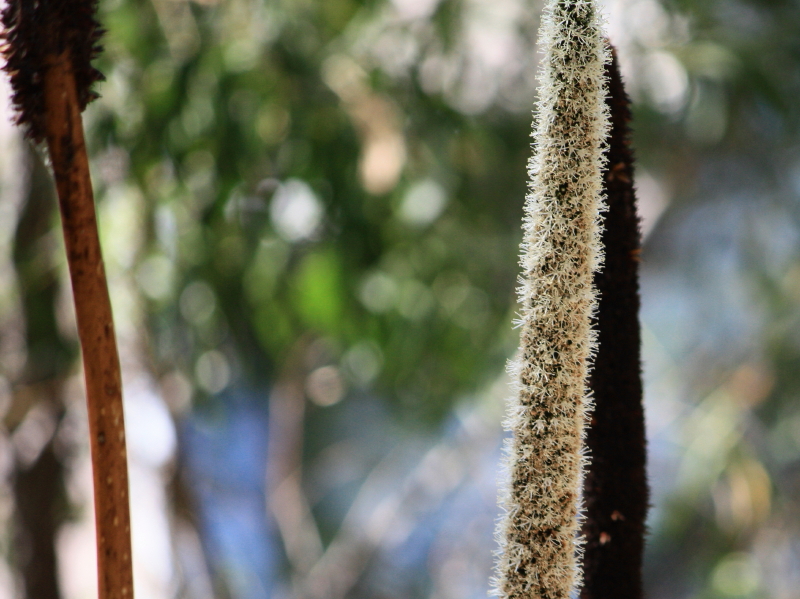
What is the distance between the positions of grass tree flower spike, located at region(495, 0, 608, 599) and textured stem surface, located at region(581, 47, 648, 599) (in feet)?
0.09

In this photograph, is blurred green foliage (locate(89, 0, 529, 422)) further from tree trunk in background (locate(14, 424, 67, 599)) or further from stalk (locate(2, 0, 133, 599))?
stalk (locate(2, 0, 133, 599))

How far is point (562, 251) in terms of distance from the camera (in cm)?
18

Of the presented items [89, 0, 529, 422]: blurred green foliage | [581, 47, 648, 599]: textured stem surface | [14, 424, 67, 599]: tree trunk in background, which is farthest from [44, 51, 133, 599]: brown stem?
[14, 424, 67, 599]: tree trunk in background

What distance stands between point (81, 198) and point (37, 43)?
0.04 metres

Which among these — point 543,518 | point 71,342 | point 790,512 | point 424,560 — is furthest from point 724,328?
point 543,518

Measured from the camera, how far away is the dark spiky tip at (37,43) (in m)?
0.17

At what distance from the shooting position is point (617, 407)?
0.70 ft

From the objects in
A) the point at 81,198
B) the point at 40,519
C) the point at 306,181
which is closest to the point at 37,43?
the point at 81,198

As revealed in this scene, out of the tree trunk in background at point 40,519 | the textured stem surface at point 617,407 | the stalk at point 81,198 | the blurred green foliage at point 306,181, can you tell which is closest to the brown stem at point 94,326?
the stalk at point 81,198

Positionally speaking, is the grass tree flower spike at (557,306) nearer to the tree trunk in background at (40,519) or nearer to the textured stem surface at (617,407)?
the textured stem surface at (617,407)

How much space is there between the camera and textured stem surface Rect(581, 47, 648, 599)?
0.21 meters

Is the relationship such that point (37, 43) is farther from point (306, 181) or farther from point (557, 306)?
point (306, 181)

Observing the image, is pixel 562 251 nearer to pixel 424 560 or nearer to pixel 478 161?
pixel 478 161

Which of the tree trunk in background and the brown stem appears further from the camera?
the tree trunk in background
